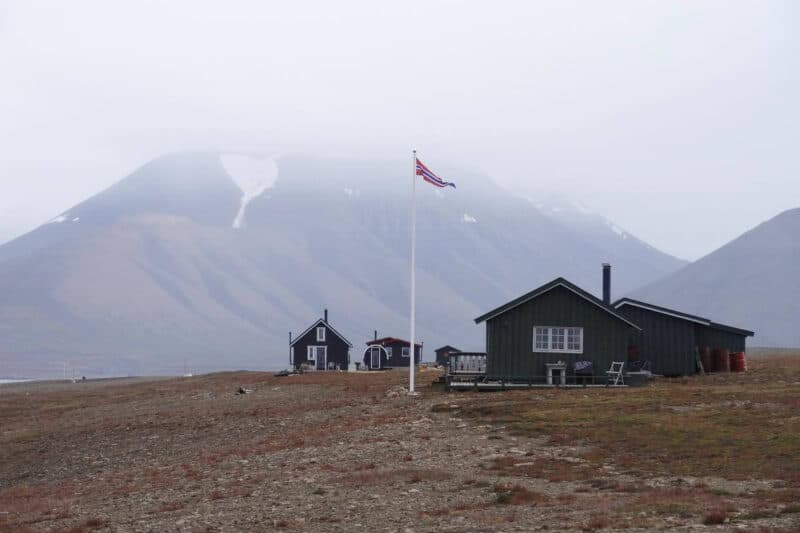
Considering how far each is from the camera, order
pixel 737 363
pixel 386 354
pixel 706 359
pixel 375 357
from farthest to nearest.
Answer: pixel 386 354 < pixel 375 357 < pixel 737 363 < pixel 706 359

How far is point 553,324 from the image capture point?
52781mm

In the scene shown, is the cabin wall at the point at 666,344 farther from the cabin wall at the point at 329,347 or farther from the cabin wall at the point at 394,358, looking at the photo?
the cabin wall at the point at 394,358

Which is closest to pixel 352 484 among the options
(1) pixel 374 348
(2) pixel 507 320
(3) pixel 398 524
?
(3) pixel 398 524

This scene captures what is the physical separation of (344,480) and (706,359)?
4035cm

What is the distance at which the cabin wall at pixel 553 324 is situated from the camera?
5269 cm

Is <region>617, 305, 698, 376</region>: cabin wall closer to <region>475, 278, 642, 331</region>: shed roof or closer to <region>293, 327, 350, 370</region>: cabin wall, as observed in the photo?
<region>475, 278, 642, 331</region>: shed roof

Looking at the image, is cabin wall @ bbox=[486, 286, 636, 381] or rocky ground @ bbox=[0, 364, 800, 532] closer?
rocky ground @ bbox=[0, 364, 800, 532]

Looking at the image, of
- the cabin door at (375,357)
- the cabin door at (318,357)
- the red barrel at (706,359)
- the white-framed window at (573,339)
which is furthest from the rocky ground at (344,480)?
the cabin door at (375,357)

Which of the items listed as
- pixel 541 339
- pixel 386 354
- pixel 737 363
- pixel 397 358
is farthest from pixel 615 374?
pixel 397 358

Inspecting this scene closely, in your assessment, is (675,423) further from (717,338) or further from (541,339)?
(717,338)

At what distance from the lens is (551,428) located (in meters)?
34.6

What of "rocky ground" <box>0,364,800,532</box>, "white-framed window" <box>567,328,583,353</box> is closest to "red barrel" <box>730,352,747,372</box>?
"white-framed window" <box>567,328,583,353</box>

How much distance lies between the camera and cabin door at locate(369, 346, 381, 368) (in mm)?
117500

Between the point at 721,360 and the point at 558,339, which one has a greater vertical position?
the point at 558,339
